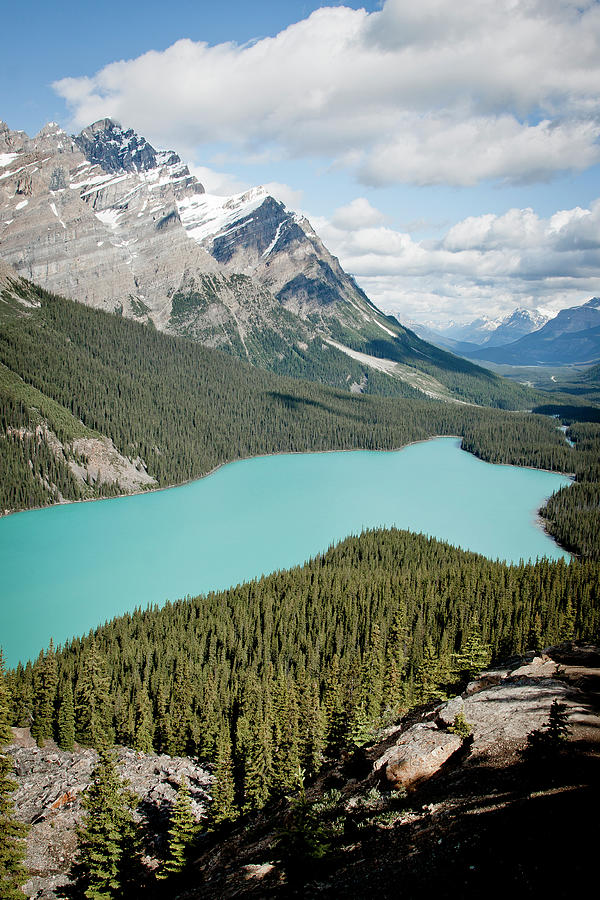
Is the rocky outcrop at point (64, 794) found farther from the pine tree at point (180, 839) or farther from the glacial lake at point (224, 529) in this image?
the glacial lake at point (224, 529)

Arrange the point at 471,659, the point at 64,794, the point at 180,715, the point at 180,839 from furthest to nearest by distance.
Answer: the point at 180,715
the point at 471,659
the point at 64,794
the point at 180,839

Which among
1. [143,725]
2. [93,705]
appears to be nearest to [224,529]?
[93,705]

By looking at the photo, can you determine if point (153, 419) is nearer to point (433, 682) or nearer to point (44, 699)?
point (44, 699)

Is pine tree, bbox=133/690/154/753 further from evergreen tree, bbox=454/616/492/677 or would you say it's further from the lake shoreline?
the lake shoreline

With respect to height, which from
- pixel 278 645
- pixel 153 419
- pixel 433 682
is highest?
pixel 153 419

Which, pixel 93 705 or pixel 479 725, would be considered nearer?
pixel 479 725

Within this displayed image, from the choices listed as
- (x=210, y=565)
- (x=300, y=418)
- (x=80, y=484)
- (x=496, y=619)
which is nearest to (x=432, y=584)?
(x=496, y=619)
